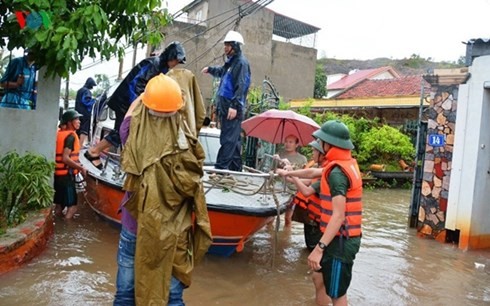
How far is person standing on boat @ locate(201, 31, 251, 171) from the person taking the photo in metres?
6.03

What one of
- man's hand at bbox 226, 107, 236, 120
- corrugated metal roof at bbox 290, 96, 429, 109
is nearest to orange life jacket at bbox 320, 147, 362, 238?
man's hand at bbox 226, 107, 236, 120

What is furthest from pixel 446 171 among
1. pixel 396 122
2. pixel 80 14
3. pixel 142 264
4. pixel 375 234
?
pixel 396 122

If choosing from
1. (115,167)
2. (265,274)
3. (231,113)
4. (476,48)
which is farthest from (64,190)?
(476,48)

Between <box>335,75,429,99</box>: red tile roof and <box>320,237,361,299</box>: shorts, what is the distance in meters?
19.5

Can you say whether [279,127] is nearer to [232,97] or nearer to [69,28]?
[232,97]

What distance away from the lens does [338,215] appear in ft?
11.9

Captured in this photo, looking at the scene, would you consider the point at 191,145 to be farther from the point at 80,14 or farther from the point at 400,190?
the point at 400,190

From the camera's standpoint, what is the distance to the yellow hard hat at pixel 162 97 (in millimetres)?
2693

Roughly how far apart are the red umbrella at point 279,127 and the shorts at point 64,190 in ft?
9.10

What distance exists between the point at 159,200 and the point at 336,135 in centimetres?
187

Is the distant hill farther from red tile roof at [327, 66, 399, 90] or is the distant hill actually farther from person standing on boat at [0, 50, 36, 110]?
person standing on boat at [0, 50, 36, 110]

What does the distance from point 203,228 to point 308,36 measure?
28812 mm

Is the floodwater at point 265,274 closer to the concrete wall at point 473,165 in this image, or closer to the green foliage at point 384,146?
the concrete wall at point 473,165

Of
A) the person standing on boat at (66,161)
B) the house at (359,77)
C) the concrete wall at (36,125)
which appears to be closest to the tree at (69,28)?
the concrete wall at (36,125)
